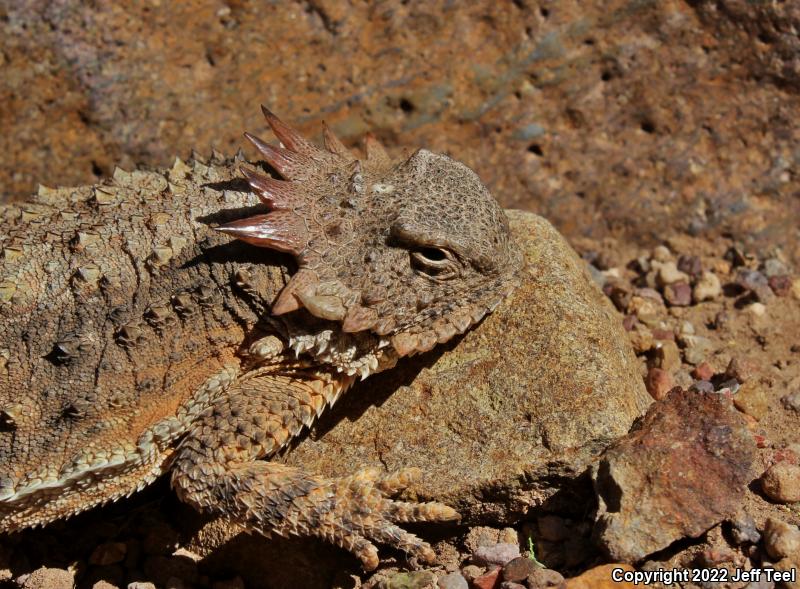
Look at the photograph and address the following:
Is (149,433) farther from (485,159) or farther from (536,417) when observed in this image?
(485,159)

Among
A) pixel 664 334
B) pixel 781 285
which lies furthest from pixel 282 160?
pixel 781 285

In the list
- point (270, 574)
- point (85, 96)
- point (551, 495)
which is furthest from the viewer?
point (85, 96)

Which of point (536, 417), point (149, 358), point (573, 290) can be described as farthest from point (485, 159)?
Answer: point (149, 358)

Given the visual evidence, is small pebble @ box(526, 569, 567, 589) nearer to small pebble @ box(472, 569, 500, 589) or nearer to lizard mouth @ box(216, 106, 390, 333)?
small pebble @ box(472, 569, 500, 589)

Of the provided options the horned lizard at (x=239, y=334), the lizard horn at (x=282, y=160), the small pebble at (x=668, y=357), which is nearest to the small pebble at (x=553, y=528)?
the horned lizard at (x=239, y=334)

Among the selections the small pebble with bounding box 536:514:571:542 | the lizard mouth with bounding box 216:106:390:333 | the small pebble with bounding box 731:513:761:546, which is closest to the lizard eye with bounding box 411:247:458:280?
the lizard mouth with bounding box 216:106:390:333
